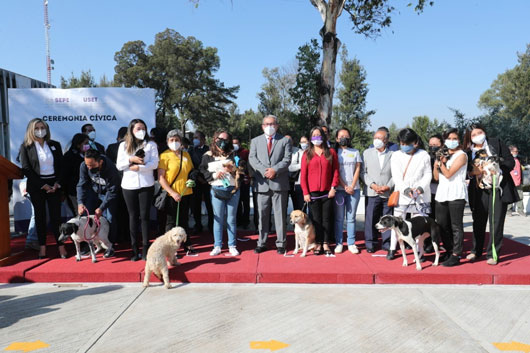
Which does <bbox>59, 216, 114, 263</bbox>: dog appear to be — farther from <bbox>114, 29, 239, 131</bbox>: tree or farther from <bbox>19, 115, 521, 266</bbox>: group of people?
<bbox>114, 29, 239, 131</bbox>: tree

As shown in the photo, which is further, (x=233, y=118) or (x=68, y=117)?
(x=233, y=118)

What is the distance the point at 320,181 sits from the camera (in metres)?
5.55

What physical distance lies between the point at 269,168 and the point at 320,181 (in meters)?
Result: 0.80

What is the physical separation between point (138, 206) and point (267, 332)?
289 centimetres

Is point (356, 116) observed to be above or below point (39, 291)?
above

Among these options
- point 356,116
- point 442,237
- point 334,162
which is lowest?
point 442,237

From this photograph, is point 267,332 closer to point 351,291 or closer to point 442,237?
point 351,291

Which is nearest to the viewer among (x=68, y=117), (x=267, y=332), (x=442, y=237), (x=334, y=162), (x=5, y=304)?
(x=267, y=332)

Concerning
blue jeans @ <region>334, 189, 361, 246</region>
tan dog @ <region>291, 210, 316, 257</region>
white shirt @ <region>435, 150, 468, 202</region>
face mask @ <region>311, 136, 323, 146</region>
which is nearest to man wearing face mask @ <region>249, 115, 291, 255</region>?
tan dog @ <region>291, 210, 316, 257</region>

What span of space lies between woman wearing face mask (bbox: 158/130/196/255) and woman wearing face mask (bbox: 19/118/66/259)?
1.57 metres

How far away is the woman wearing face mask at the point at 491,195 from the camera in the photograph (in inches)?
199

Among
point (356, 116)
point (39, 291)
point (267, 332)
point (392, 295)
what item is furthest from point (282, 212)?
point (356, 116)

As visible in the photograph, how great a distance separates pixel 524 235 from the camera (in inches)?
294

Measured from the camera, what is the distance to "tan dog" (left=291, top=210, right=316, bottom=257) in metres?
5.46
